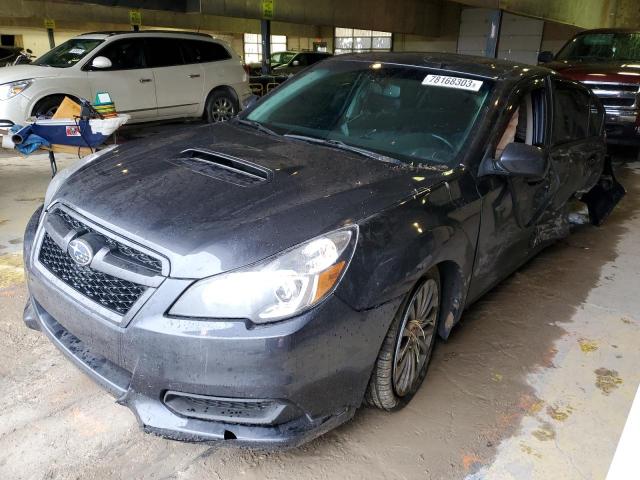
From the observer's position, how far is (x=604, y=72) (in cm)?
785

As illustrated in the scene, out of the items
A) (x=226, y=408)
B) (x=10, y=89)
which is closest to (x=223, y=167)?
(x=226, y=408)

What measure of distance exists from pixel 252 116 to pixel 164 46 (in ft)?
21.4

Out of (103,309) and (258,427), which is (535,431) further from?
(103,309)

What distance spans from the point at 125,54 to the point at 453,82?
7.09 meters

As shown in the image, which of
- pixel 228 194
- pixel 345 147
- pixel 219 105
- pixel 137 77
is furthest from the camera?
pixel 219 105

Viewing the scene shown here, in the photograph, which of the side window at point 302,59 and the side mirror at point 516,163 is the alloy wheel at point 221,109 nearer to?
the side mirror at point 516,163

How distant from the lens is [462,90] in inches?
114

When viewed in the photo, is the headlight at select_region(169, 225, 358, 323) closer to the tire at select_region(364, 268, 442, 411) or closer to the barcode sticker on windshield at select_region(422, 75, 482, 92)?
the tire at select_region(364, 268, 442, 411)

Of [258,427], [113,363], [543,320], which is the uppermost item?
[113,363]

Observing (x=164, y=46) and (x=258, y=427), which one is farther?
(x=164, y=46)

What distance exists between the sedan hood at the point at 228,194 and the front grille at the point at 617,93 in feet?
22.5

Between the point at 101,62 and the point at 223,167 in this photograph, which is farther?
the point at 101,62

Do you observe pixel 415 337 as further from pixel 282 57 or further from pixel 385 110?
pixel 282 57

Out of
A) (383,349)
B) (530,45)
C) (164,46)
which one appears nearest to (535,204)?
(383,349)
